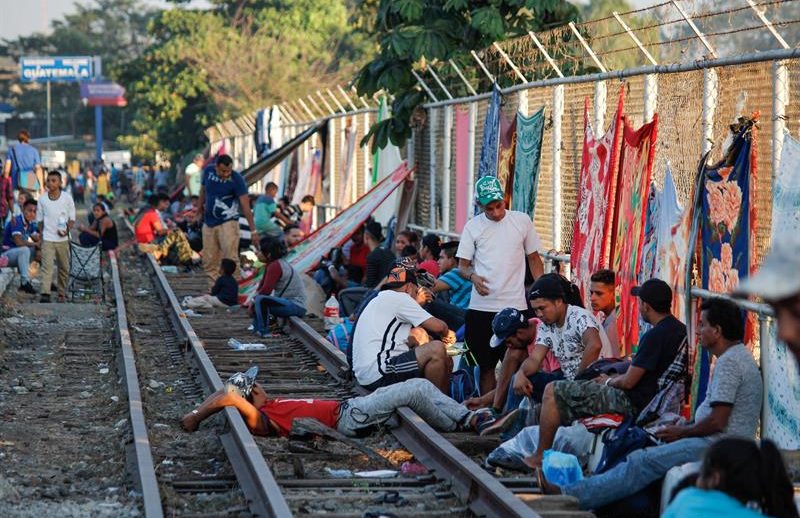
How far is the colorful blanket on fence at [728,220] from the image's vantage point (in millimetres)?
9047

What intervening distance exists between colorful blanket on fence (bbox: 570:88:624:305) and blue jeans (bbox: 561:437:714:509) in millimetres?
4380

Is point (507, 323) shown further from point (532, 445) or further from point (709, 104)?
point (709, 104)

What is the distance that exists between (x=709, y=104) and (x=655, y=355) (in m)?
2.14

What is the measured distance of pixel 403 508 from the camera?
8.27m

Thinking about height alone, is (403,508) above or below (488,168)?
below

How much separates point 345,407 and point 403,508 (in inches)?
95.0

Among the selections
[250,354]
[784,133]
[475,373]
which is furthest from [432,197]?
[784,133]

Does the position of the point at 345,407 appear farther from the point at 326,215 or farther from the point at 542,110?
the point at 326,215

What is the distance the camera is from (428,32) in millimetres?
19438

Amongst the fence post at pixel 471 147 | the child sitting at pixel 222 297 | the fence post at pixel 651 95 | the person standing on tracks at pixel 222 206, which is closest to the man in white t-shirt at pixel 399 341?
the fence post at pixel 651 95

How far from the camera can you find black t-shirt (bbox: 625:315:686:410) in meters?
9.02

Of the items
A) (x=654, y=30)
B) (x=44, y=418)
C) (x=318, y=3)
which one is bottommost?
(x=44, y=418)

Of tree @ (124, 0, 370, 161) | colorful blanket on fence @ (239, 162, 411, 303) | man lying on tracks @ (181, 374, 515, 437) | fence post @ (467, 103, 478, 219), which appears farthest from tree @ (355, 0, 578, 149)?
tree @ (124, 0, 370, 161)

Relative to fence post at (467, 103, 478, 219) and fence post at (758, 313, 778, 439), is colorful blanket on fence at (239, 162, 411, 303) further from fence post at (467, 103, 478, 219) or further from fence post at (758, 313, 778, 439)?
fence post at (758, 313, 778, 439)
